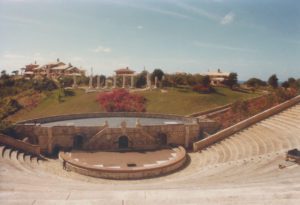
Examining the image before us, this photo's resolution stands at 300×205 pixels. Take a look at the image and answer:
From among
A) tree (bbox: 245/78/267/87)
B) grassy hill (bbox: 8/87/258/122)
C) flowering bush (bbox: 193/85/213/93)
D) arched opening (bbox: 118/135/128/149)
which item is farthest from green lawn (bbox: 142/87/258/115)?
arched opening (bbox: 118/135/128/149)

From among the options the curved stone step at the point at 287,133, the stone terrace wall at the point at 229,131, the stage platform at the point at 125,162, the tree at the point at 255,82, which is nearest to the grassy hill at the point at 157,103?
the tree at the point at 255,82

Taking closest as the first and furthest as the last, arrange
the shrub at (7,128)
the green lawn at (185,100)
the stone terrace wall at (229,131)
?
the shrub at (7,128) < the stone terrace wall at (229,131) < the green lawn at (185,100)

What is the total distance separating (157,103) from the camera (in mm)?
52406

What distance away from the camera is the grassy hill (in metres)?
49.5

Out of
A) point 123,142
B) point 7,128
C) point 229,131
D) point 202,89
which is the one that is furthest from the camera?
point 202,89

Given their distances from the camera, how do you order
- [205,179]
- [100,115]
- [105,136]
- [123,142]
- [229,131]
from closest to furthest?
1. [205,179]
2. [229,131]
3. [105,136]
4. [123,142]
5. [100,115]

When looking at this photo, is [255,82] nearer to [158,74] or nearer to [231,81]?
[231,81]

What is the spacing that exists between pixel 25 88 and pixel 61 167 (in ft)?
154

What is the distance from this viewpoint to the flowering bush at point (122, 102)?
48.4 m

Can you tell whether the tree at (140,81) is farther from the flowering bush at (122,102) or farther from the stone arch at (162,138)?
the stone arch at (162,138)

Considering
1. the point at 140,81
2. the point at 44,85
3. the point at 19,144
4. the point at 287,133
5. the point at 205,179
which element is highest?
the point at 140,81

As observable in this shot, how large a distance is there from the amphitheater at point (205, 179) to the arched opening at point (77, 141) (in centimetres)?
374

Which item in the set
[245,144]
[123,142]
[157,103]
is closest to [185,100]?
[157,103]

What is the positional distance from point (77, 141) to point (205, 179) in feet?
61.7
